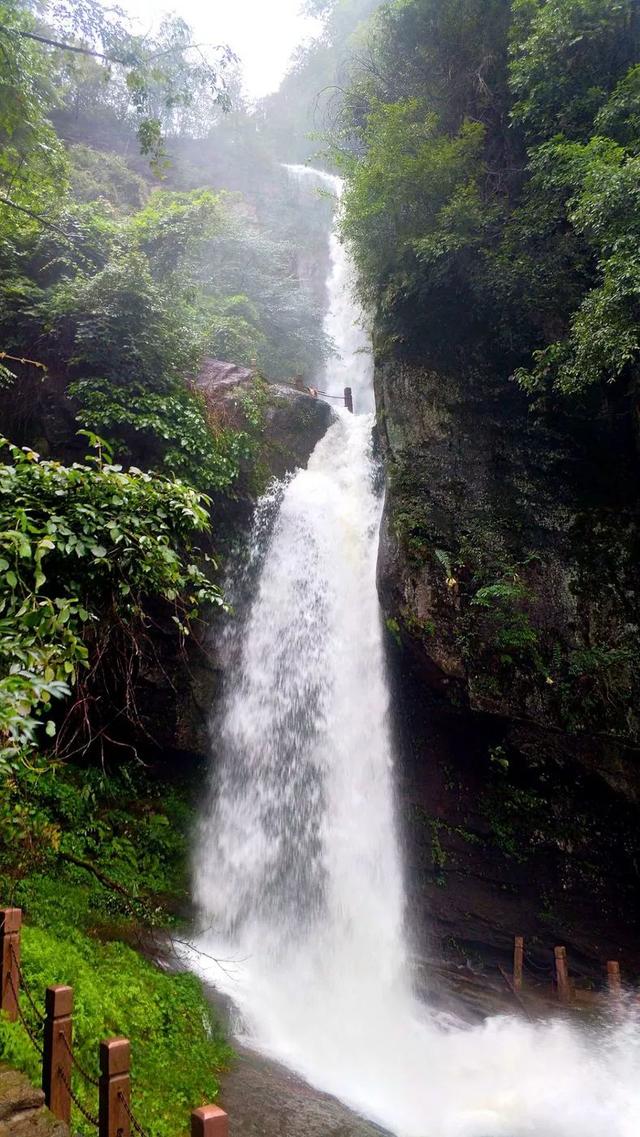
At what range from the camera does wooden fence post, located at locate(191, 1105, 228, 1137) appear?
2.21m

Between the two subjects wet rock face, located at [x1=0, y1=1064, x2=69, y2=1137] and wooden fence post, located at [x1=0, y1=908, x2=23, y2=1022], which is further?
wooden fence post, located at [x1=0, y1=908, x2=23, y2=1022]

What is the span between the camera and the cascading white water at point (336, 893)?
5883mm

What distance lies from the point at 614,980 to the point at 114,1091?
23.4 ft

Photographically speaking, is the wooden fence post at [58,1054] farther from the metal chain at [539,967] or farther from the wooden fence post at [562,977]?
the metal chain at [539,967]

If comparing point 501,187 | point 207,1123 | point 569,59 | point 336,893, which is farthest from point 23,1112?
point 569,59

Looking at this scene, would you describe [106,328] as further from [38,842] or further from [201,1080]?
[201,1080]

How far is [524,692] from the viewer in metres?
8.32

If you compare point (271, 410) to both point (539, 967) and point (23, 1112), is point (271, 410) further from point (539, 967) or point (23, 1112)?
point (23, 1112)

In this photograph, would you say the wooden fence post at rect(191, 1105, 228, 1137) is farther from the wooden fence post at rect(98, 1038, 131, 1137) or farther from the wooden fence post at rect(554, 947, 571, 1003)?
the wooden fence post at rect(554, 947, 571, 1003)

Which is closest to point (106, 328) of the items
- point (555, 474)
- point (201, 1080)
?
point (555, 474)

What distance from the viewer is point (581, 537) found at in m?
9.29

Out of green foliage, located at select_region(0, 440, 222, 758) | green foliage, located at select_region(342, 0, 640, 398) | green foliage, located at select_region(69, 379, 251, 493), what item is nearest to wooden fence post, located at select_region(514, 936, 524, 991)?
green foliage, located at select_region(0, 440, 222, 758)

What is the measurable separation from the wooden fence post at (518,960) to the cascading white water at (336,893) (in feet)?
1.64

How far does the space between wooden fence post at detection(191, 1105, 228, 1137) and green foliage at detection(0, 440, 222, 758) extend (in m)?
2.22
